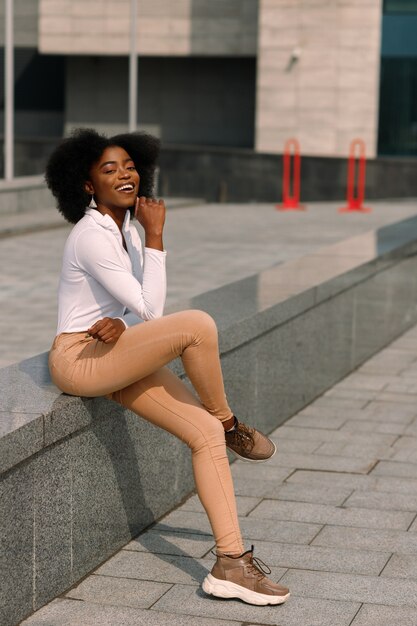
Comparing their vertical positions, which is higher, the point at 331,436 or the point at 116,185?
the point at 116,185

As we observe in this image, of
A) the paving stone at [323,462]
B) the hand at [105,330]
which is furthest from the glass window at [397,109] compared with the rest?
the hand at [105,330]

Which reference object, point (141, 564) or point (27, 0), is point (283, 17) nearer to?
point (27, 0)

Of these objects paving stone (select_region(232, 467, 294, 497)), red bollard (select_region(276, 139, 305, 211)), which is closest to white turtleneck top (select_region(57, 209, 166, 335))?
paving stone (select_region(232, 467, 294, 497))

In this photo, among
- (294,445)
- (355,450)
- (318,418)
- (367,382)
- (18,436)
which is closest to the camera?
(18,436)

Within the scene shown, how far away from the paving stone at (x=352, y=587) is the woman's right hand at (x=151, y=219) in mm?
1444

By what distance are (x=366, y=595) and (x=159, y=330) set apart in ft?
4.27

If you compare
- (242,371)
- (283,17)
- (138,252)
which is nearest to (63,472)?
(138,252)

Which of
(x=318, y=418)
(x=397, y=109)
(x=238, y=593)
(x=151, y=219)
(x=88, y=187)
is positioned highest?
(x=397, y=109)

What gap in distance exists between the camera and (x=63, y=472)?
198 inches

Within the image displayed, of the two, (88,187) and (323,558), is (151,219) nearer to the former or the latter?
(88,187)

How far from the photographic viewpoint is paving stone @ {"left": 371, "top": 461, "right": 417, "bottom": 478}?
7.03 m

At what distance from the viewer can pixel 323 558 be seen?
557 cm

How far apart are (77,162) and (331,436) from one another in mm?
3200

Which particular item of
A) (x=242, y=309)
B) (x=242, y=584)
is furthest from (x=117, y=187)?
(x=242, y=309)
